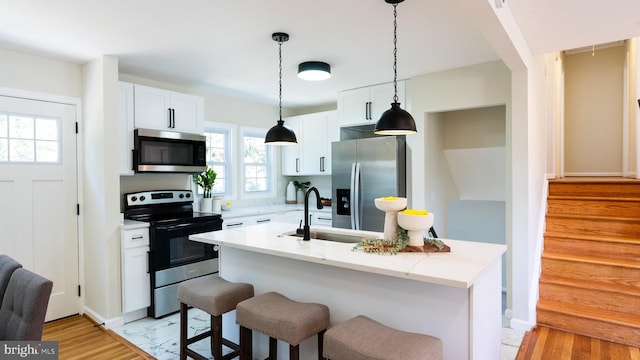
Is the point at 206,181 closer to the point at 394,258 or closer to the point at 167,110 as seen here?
the point at 167,110

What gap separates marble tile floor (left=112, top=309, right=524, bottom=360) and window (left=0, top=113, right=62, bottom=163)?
1752 millimetres

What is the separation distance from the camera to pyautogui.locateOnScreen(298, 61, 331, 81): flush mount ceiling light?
11.3ft

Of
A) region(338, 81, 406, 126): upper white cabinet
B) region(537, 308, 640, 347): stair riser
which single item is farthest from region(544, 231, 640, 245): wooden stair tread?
region(338, 81, 406, 126): upper white cabinet

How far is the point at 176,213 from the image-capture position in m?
4.05

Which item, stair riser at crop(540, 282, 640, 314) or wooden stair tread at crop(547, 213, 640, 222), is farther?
wooden stair tread at crop(547, 213, 640, 222)

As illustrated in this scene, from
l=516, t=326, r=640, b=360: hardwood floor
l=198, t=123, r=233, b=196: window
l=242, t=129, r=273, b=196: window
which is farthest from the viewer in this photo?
l=242, t=129, r=273, b=196: window

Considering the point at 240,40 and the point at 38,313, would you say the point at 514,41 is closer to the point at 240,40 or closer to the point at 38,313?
the point at 240,40

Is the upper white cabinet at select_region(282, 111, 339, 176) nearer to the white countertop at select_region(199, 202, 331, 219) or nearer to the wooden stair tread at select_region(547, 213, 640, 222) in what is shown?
the white countertop at select_region(199, 202, 331, 219)

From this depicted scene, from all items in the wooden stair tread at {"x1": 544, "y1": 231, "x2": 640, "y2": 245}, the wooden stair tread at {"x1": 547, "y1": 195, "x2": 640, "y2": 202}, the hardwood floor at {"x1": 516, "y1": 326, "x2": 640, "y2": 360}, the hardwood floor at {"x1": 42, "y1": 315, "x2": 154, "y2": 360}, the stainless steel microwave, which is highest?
the stainless steel microwave

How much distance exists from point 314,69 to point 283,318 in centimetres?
239

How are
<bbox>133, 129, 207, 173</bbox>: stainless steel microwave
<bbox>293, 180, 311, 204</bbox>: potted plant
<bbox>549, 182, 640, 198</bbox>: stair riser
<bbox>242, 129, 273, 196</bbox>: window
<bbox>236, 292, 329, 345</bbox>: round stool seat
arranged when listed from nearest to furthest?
<bbox>236, 292, 329, 345</bbox>: round stool seat
<bbox>133, 129, 207, 173</bbox>: stainless steel microwave
<bbox>549, 182, 640, 198</bbox>: stair riser
<bbox>242, 129, 273, 196</bbox>: window
<bbox>293, 180, 311, 204</bbox>: potted plant

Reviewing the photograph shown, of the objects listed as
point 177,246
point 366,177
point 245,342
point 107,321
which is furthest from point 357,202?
point 107,321

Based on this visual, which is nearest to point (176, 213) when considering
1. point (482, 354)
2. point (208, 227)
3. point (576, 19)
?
point (208, 227)

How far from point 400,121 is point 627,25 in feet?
6.28
